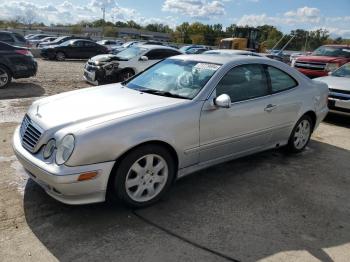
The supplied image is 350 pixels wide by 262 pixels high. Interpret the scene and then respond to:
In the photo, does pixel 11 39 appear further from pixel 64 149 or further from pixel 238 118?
pixel 64 149

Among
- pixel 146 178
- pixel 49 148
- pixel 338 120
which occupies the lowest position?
pixel 338 120

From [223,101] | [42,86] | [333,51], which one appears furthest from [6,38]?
[223,101]

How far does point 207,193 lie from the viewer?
439cm

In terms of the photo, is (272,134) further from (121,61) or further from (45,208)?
(121,61)

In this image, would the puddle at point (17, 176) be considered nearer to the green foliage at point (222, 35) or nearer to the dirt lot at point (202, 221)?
the dirt lot at point (202, 221)

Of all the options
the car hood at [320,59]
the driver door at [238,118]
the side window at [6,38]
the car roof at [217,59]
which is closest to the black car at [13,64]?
the side window at [6,38]

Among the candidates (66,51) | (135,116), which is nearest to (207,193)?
(135,116)

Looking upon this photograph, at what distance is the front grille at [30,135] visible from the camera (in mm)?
3684

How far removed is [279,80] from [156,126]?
2387 mm

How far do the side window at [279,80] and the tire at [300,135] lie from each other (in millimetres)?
592

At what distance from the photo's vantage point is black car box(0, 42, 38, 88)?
10703 millimetres

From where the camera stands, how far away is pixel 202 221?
12.3 feet

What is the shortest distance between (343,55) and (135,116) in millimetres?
12551

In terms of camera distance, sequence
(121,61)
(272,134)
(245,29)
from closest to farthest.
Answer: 1. (272,134)
2. (121,61)
3. (245,29)
